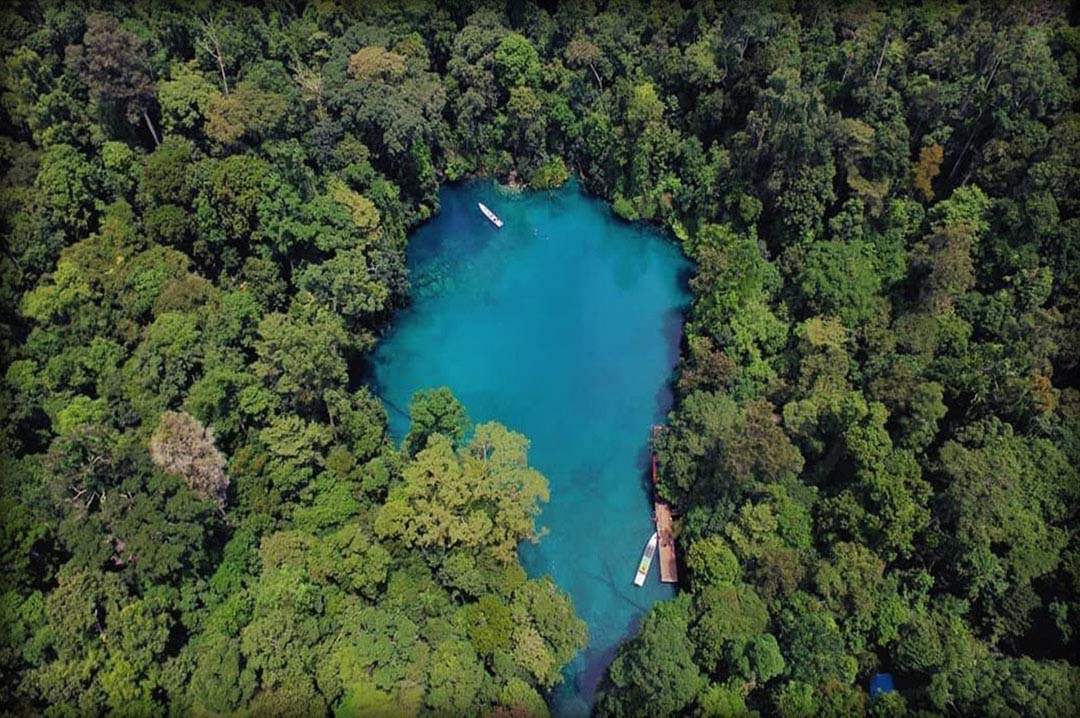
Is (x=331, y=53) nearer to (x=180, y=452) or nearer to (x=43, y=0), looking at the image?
(x=43, y=0)

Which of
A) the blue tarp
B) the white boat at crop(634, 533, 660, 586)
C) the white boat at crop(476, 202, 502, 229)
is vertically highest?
Result: the white boat at crop(476, 202, 502, 229)

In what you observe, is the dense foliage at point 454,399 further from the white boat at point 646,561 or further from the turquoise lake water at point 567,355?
the turquoise lake water at point 567,355

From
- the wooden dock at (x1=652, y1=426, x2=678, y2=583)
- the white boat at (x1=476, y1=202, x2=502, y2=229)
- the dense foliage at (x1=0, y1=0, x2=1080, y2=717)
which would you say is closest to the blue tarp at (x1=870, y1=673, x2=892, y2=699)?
the dense foliage at (x1=0, y1=0, x2=1080, y2=717)

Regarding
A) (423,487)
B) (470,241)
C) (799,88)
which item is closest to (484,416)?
(423,487)

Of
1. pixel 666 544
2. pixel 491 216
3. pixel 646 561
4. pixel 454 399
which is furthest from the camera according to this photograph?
pixel 491 216

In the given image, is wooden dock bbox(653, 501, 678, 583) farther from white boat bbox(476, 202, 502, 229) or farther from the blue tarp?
white boat bbox(476, 202, 502, 229)

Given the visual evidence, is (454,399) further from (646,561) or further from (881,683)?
(881,683)

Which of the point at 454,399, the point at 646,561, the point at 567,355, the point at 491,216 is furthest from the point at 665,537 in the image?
the point at 491,216
